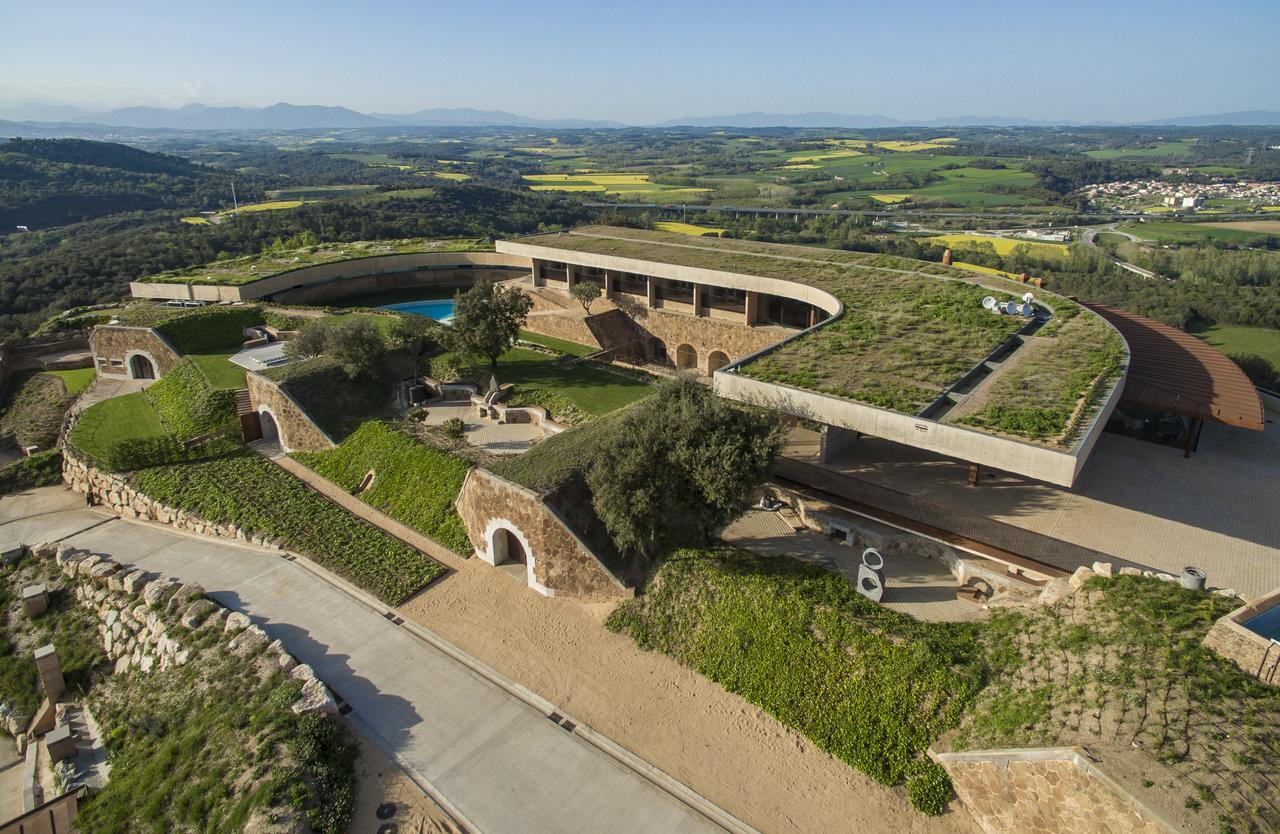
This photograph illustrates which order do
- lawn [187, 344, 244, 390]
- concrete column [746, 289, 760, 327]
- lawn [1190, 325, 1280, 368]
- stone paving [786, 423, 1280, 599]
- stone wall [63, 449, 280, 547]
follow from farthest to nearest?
lawn [1190, 325, 1280, 368], concrete column [746, 289, 760, 327], lawn [187, 344, 244, 390], stone wall [63, 449, 280, 547], stone paving [786, 423, 1280, 599]

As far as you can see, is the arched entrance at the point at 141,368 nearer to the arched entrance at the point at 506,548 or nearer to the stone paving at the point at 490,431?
the stone paving at the point at 490,431

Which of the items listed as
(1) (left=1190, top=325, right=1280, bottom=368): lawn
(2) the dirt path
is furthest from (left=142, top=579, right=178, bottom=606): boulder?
(1) (left=1190, top=325, right=1280, bottom=368): lawn

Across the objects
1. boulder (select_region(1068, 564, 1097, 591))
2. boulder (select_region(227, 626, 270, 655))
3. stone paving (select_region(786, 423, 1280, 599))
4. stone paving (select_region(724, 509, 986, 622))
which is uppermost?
boulder (select_region(1068, 564, 1097, 591))

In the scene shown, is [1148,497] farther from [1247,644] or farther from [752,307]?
[752,307]

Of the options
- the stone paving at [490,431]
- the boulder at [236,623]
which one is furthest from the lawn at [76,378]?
the boulder at [236,623]

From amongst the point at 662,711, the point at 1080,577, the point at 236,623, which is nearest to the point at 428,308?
the point at 236,623

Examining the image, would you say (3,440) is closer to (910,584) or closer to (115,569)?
(115,569)

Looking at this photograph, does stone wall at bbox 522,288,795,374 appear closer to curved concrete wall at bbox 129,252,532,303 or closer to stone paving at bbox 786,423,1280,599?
stone paving at bbox 786,423,1280,599
